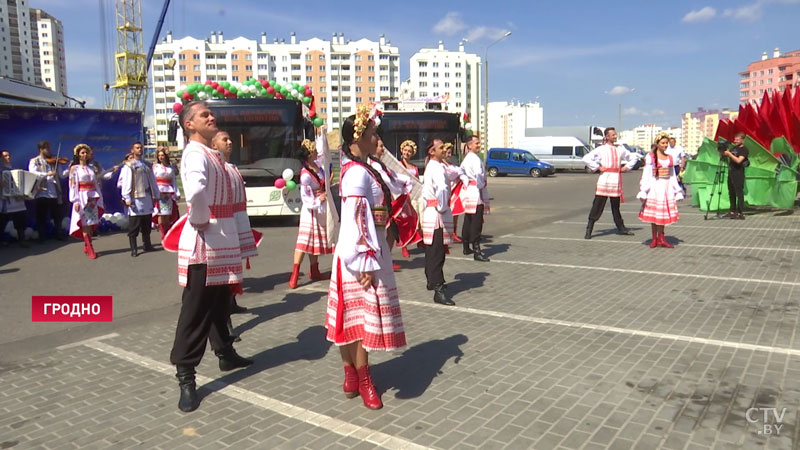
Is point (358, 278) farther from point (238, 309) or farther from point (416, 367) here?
point (238, 309)

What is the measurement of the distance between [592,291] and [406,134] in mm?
10341

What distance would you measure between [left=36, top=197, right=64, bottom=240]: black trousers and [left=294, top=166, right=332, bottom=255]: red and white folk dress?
298 inches

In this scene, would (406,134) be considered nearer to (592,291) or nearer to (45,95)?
(592,291)

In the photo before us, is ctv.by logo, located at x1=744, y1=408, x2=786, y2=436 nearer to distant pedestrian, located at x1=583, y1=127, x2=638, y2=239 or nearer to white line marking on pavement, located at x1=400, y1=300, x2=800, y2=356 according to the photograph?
white line marking on pavement, located at x1=400, y1=300, x2=800, y2=356

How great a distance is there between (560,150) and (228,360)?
41.4 metres

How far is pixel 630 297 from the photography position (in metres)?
6.59

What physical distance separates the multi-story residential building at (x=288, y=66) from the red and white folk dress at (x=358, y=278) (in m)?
129

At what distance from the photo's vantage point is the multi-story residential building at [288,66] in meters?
132

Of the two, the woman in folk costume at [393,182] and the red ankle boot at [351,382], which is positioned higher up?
the woman in folk costume at [393,182]

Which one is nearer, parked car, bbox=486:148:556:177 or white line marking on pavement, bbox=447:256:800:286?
white line marking on pavement, bbox=447:256:800:286

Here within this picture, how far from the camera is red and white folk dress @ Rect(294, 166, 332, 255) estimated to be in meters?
7.56

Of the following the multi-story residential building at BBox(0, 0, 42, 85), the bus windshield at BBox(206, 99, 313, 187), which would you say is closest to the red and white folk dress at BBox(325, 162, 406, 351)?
the bus windshield at BBox(206, 99, 313, 187)

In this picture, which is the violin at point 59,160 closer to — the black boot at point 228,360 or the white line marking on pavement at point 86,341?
the white line marking on pavement at point 86,341

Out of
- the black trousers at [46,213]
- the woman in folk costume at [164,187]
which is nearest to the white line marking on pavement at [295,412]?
the woman in folk costume at [164,187]
